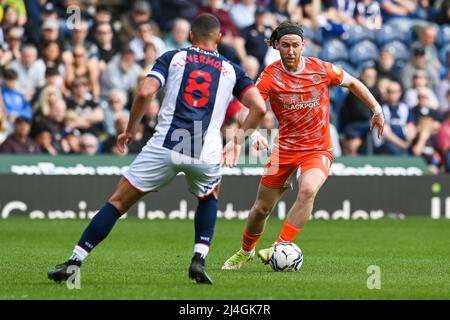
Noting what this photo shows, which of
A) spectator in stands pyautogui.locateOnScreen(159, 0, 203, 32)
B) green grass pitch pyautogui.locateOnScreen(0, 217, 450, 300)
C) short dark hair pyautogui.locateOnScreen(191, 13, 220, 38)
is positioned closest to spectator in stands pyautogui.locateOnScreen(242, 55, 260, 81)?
spectator in stands pyautogui.locateOnScreen(159, 0, 203, 32)

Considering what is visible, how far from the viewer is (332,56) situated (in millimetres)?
22672

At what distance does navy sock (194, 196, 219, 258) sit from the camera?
9.97m

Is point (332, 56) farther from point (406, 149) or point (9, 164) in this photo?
point (9, 164)

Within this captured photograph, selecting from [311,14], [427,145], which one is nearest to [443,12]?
[311,14]

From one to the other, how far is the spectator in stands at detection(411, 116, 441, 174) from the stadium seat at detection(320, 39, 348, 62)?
6.98 ft

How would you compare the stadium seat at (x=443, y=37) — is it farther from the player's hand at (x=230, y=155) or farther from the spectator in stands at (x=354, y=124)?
the player's hand at (x=230, y=155)

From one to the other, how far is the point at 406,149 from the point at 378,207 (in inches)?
85.0

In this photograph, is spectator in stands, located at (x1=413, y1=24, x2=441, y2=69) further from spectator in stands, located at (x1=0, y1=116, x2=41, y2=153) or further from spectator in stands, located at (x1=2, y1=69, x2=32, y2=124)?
spectator in stands, located at (x1=0, y1=116, x2=41, y2=153)

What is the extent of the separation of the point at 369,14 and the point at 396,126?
3.13 m

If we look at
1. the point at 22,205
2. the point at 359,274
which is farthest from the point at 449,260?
the point at 22,205

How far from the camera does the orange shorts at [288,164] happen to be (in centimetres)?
1181

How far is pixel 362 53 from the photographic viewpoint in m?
23.2

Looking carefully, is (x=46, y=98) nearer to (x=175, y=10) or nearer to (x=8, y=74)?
(x=8, y=74)

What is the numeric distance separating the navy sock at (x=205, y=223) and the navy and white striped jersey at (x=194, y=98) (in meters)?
0.42
